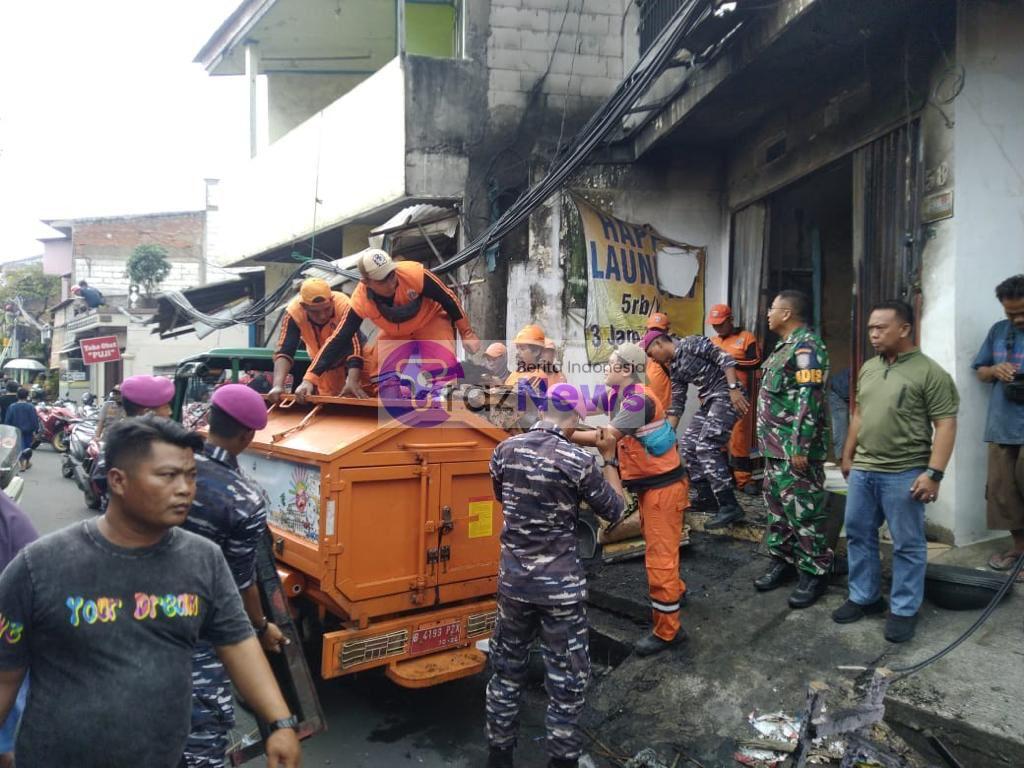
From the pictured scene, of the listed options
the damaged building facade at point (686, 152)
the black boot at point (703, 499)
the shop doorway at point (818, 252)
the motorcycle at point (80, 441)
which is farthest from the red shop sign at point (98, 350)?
the shop doorway at point (818, 252)

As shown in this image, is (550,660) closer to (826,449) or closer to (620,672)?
(620,672)

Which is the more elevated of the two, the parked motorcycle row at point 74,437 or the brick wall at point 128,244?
the brick wall at point 128,244

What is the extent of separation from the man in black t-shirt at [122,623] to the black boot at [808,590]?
3.46 m

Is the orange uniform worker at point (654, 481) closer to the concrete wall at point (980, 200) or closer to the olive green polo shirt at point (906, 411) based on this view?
the olive green polo shirt at point (906, 411)

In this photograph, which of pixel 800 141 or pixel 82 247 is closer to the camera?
pixel 800 141

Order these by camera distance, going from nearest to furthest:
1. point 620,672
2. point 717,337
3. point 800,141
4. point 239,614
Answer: point 239,614 < point 620,672 < point 800,141 < point 717,337

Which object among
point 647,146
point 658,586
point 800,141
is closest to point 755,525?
Result: point 658,586

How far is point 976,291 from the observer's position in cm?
467

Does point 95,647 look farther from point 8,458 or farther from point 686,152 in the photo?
point 686,152

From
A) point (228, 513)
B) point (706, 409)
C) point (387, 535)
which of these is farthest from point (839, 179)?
point (228, 513)

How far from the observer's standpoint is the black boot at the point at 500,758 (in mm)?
3318

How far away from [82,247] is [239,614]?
34489 millimetres

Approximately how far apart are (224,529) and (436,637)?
5.72ft

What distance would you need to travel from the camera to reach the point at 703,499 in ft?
20.8
